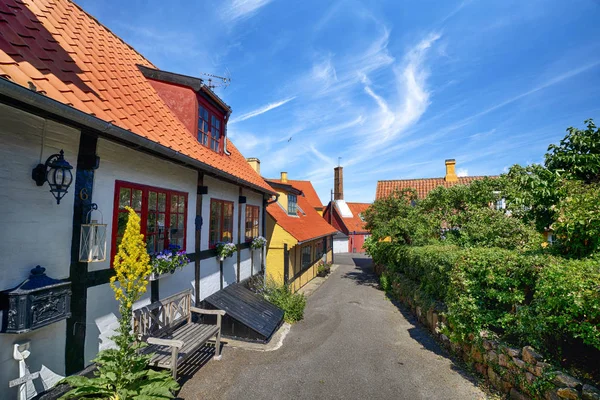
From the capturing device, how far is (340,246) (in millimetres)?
37281

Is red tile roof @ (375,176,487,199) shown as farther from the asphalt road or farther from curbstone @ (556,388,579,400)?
curbstone @ (556,388,579,400)

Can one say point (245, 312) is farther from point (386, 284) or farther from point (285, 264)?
point (386, 284)

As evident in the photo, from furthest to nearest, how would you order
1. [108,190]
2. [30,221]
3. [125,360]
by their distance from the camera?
[108,190], [125,360], [30,221]

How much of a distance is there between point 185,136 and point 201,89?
58.3 inches

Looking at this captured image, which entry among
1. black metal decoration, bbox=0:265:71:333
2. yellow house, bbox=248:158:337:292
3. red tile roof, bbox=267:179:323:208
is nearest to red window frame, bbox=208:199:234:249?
yellow house, bbox=248:158:337:292

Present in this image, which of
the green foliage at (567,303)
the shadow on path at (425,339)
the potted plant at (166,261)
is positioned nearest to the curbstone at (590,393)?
the green foliage at (567,303)

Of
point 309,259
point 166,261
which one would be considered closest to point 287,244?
point 309,259

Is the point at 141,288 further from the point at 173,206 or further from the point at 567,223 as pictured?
the point at 567,223

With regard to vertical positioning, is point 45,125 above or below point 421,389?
above

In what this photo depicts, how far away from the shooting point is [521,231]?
28.9 ft

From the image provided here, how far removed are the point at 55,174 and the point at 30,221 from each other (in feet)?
1.84

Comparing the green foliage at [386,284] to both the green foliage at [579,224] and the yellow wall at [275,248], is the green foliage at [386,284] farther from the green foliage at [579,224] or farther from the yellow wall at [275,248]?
the green foliage at [579,224]

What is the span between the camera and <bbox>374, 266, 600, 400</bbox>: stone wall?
151 inches

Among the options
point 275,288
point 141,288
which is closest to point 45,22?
point 141,288
